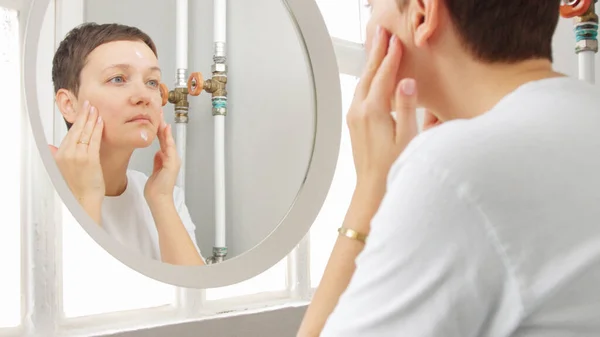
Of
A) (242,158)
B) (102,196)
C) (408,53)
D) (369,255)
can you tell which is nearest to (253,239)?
(242,158)

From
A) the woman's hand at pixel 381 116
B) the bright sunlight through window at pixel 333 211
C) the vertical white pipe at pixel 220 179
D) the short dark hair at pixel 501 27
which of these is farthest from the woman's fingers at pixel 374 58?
the bright sunlight through window at pixel 333 211

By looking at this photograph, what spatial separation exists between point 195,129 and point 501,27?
1.60 ft

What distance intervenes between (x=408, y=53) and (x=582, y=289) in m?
0.35

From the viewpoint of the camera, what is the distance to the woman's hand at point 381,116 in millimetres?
683

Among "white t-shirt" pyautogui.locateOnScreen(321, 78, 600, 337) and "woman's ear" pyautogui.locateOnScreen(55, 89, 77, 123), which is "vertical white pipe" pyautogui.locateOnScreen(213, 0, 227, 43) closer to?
"woman's ear" pyautogui.locateOnScreen(55, 89, 77, 123)

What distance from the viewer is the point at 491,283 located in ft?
1.39

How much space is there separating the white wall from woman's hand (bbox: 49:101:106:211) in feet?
0.21

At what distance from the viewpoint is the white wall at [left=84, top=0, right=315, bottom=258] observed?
87 centimetres

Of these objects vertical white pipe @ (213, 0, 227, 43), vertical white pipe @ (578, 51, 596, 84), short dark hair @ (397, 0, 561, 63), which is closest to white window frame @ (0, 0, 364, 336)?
vertical white pipe @ (213, 0, 227, 43)

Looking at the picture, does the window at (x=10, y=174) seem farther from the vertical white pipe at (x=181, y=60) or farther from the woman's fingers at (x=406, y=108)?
the woman's fingers at (x=406, y=108)

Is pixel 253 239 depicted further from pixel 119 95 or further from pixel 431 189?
pixel 431 189

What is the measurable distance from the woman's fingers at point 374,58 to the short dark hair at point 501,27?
0.13 m

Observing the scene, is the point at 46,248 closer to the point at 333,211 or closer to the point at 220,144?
the point at 220,144

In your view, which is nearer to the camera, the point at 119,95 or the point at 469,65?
the point at 469,65
